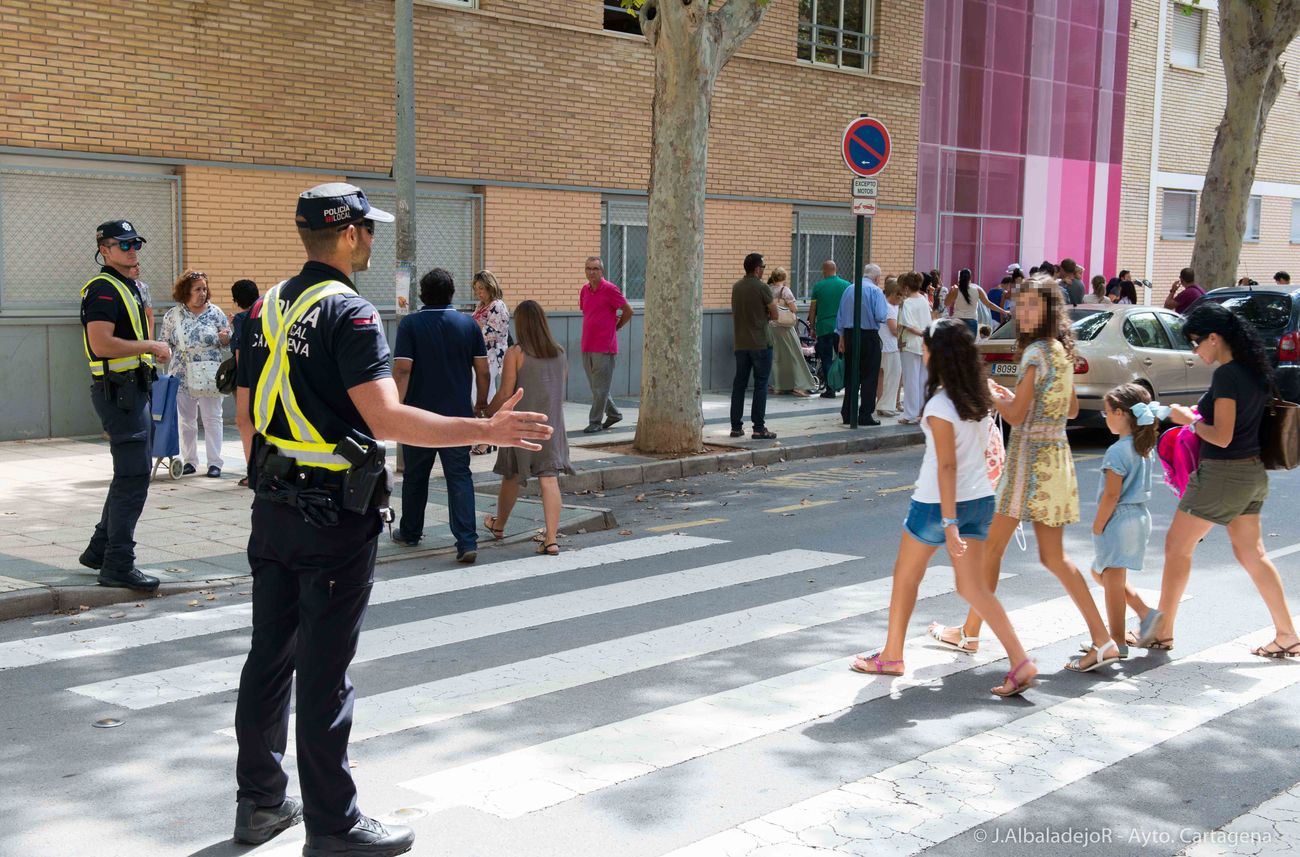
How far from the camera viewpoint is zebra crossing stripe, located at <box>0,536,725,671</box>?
6934 mm

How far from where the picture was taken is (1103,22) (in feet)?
94.7

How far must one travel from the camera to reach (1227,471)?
6711 millimetres

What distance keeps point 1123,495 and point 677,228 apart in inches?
303

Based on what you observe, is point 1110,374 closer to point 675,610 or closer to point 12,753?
point 675,610

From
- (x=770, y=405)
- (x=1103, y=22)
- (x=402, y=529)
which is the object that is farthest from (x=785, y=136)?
(x=402, y=529)

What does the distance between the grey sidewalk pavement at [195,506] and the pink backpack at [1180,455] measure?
4.43 metres

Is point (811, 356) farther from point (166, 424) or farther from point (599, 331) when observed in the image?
point (166, 424)

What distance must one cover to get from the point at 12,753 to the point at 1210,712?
478 cm

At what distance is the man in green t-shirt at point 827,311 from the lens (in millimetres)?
19156

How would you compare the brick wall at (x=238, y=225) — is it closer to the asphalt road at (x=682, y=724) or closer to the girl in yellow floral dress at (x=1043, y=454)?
the asphalt road at (x=682, y=724)

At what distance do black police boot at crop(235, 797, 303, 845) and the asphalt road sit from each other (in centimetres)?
6

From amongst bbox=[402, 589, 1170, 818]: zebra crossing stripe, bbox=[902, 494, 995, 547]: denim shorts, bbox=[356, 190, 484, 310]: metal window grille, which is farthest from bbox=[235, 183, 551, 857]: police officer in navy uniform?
bbox=[356, 190, 484, 310]: metal window grille

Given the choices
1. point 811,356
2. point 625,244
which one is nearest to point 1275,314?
point 811,356

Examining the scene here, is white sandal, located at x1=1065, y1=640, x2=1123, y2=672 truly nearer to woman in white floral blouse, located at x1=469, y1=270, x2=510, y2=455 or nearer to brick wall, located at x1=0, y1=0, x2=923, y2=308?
woman in white floral blouse, located at x1=469, y1=270, x2=510, y2=455
